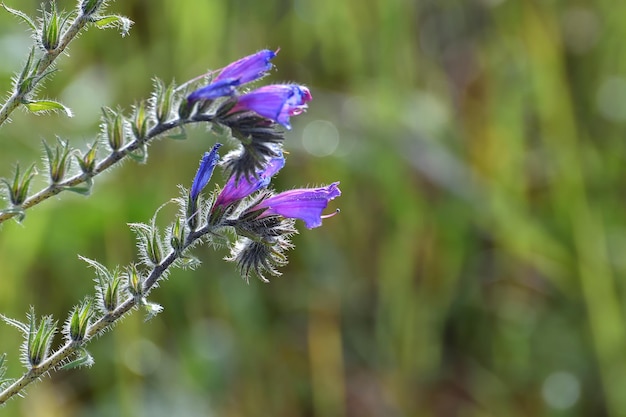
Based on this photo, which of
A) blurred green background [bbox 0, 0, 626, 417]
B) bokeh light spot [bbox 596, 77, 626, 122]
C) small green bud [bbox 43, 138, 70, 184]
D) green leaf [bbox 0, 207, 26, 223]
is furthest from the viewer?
bokeh light spot [bbox 596, 77, 626, 122]

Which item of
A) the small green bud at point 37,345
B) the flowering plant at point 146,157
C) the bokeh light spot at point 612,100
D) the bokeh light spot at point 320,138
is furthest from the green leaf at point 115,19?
the bokeh light spot at point 612,100

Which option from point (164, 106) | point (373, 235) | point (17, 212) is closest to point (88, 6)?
point (164, 106)

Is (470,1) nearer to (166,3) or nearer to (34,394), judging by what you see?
(166,3)

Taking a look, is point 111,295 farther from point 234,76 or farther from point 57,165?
point 234,76

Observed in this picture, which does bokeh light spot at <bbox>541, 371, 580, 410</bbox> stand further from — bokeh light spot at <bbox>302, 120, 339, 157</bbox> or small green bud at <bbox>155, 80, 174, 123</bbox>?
small green bud at <bbox>155, 80, 174, 123</bbox>

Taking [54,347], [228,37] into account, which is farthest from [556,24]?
[54,347]

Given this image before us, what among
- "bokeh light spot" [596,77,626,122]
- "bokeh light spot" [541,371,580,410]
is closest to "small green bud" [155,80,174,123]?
"bokeh light spot" [541,371,580,410]

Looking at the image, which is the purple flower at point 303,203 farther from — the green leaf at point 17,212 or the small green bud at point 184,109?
the green leaf at point 17,212
